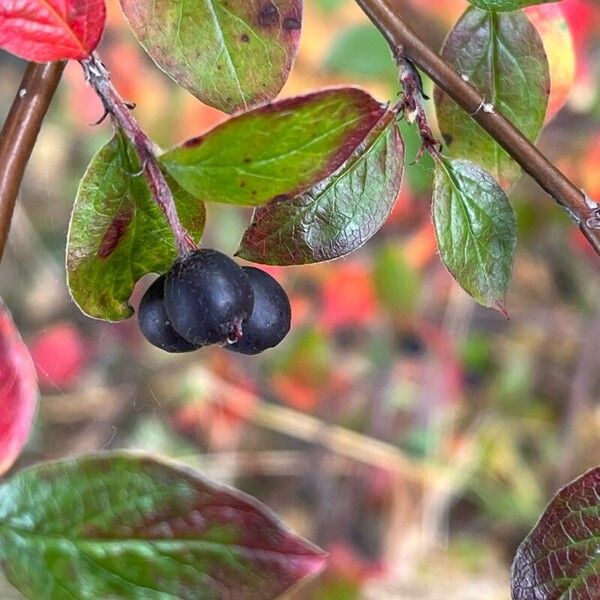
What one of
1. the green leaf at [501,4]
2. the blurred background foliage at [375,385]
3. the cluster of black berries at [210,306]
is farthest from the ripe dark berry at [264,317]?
the blurred background foliage at [375,385]

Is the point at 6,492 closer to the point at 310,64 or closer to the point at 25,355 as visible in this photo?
the point at 25,355

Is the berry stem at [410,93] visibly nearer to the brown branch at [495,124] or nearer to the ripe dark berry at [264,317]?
the brown branch at [495,124]

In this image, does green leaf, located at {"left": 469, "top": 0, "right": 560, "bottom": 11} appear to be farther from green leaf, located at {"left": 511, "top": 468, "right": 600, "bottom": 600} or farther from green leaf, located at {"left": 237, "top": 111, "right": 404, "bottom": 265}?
green leaf, located at {"left": 511, "top": 468, "right": 600, "bottom": 600}

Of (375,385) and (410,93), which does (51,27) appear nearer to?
(410,93)

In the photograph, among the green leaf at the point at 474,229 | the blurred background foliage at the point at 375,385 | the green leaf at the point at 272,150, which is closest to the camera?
the green leaf at the point at 272,150

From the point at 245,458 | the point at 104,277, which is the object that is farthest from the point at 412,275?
the point at 104,277

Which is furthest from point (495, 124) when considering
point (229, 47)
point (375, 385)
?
point (375, 385)

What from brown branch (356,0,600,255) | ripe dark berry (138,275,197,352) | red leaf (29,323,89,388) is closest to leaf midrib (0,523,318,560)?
ripe dark berry (138,275,197,352)
